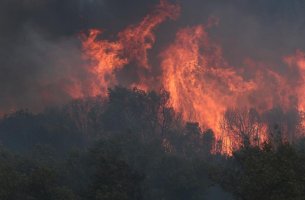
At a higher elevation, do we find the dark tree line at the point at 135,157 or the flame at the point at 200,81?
the flame at the point at 200,81

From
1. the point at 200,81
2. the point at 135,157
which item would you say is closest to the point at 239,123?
the point at 200,81

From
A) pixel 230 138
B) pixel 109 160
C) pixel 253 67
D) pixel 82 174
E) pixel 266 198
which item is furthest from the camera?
pixel 253 67

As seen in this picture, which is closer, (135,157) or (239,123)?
(135,157)

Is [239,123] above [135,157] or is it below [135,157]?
above

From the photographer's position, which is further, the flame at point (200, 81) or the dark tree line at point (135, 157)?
the flame at point (200, 81)

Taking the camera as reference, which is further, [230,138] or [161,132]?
[161,132]

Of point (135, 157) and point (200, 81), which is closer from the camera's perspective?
point (135, 157)

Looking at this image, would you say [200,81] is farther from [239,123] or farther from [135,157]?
[135,157]

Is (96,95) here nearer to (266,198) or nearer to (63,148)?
(63,148)

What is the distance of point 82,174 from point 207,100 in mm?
62613

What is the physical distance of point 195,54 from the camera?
144 meters

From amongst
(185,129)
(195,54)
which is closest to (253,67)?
(195,54)

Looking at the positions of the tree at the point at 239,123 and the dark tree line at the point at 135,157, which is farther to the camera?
→ the tree at the point at 239,123

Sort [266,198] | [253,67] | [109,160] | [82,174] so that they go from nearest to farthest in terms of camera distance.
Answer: [266,198]
[109,160]
[82,174]
[253,67]
